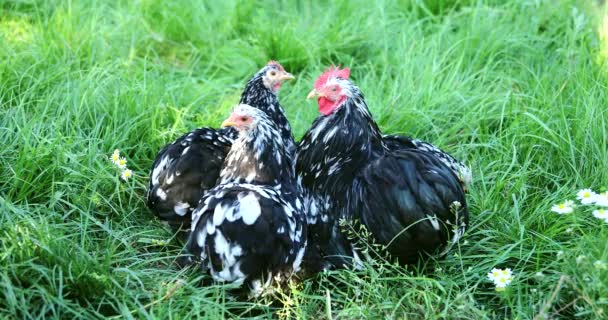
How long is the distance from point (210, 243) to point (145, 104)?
153 centimetres

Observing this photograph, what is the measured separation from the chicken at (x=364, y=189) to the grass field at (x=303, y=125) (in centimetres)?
15

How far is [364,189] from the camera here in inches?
134

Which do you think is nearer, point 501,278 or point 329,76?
point 501,278

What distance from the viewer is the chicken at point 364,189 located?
3.27 meters

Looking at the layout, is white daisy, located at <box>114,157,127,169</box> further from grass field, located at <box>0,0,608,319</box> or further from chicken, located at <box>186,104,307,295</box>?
chicken, located at <box>186,104,307,295</box>

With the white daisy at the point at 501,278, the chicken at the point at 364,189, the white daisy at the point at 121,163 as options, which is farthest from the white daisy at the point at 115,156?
the white daisy at the point at 501,278

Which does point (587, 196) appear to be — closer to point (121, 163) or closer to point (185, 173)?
point (185, 173)

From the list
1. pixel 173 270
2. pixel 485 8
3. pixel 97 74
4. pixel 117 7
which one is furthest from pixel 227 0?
pixel 173 270

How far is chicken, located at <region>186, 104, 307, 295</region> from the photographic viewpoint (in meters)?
3.03

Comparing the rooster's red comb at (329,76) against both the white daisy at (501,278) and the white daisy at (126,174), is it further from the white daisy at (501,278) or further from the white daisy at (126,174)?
the white daisy at (501,278)

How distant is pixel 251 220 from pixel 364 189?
25.1 inches

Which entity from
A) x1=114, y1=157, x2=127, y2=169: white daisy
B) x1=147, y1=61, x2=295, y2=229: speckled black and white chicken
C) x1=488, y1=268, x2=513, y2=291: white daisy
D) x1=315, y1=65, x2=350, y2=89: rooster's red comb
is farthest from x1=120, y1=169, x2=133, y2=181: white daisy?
x1=488, y1=268, x2=513, y2=291: white daisy

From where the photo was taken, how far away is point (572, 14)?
4887mm

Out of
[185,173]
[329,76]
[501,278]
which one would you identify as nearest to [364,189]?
[329,76]
